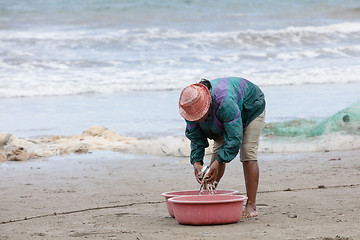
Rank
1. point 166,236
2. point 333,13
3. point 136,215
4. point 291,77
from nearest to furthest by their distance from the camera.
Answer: point 166,236
point 136,215
point 291,77
point 333,13

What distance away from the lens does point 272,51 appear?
72.2 ft

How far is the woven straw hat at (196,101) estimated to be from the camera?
4.18m

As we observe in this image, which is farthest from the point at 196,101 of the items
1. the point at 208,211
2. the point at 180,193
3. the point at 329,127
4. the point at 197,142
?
the point at 329,127

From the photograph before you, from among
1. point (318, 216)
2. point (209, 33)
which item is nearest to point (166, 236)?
point (318, 216)

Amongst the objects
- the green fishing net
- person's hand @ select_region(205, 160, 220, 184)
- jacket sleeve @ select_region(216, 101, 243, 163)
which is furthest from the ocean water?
jacket sleeve @ select_region(216, 101, 243, 163)

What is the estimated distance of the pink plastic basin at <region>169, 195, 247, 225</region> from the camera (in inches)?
165

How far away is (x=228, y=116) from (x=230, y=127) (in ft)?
0.27

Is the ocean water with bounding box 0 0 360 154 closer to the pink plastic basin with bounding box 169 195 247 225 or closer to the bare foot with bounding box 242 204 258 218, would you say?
the bare foot with bounding box 242 204 258 218

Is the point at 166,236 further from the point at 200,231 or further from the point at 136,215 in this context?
the point at 136,215

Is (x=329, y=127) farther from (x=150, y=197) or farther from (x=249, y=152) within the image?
(x=249, y=152)

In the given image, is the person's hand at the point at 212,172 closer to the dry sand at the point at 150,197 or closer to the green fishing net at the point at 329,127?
the dry sand at the point at 150,197

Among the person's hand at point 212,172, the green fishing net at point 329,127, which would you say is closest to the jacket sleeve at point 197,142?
the person's hand at point 212,172

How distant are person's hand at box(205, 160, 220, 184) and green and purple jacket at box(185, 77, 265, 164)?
5cm

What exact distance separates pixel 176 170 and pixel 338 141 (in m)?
2.35
